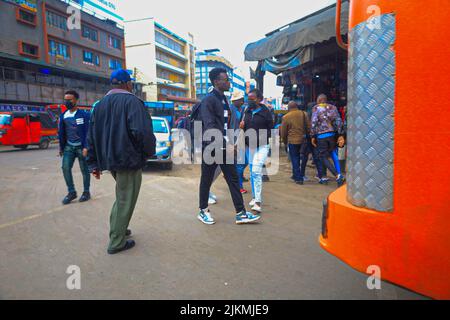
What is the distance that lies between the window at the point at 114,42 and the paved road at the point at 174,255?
40262mm

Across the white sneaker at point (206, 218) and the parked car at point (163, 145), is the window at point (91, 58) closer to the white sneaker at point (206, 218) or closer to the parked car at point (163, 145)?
the parked car at point (163, 145)

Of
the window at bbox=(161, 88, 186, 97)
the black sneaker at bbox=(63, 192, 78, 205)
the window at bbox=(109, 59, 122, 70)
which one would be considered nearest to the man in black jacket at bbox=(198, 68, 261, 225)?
the black sneaker at bbox=(63, 192, 78, 205)

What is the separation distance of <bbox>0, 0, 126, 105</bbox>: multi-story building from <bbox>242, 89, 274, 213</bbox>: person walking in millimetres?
26597

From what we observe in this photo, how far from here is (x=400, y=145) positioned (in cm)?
143

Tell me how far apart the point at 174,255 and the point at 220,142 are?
1422 millimetres

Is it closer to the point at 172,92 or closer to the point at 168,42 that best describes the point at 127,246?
the point at 172,92

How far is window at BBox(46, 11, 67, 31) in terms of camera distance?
3091 cm

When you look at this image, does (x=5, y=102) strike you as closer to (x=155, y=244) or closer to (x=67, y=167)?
(x=67, y=167)

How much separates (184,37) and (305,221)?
67.0 meters

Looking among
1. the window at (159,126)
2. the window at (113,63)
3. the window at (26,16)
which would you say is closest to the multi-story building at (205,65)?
the window at (113,63)

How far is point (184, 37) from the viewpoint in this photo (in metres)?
64.6

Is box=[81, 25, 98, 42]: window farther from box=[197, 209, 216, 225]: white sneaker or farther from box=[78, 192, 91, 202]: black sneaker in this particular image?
box=[197, 209, 216, 225]: white sneaker

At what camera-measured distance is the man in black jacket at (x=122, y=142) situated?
291 cm
